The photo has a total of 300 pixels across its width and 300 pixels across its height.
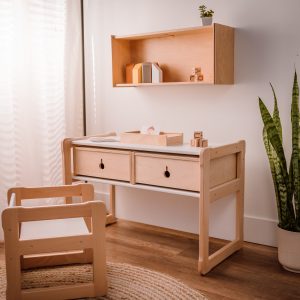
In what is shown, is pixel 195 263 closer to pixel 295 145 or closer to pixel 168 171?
pixel 168 171

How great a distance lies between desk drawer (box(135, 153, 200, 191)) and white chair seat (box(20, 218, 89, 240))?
0.51 meters

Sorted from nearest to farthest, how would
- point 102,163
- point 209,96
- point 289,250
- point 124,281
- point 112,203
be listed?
point 124,281, point 289,250, point 102,163, point 209,96, point 112,203

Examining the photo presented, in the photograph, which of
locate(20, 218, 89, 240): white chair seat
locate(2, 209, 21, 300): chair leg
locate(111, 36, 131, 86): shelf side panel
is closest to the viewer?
locate(2, 209, 21, 300): chair leg

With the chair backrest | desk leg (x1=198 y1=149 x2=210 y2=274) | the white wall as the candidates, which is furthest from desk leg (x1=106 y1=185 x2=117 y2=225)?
desk leg (x1=198 y1=149 x2=210 y2=274)

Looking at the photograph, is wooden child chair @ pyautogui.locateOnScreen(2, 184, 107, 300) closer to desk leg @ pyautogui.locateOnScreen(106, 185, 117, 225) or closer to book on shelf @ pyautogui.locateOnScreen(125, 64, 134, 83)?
desk leg @ pyautogui.locateOnScreen(106, 185, 117, 225)

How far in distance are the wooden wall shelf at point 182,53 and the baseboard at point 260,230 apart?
93cm

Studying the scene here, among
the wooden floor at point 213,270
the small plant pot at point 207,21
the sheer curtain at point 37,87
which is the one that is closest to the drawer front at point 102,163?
the sheer curtain at point 37,87

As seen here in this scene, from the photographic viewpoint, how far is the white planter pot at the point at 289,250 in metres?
2.52

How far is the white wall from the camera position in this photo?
282 cm

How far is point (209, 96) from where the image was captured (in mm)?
3094

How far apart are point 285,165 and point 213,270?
0.72 metres

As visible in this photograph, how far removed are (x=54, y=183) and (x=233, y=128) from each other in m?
1.38

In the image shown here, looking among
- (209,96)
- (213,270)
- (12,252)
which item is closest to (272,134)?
(209,96)

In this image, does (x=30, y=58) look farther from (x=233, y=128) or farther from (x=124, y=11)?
(x=233, y=128)
